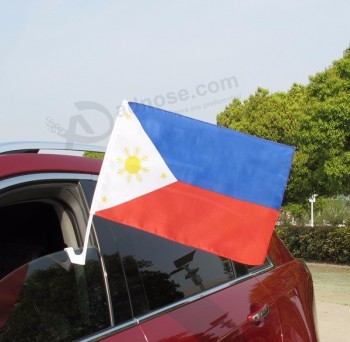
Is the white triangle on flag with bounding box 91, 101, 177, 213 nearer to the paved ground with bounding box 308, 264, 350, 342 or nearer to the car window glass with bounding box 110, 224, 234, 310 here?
the car window glass with bounding box 110, 224, 234, 310

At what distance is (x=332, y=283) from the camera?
39.2 ft

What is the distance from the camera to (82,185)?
2.13 m

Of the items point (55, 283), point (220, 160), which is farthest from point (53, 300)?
point (220, 160)

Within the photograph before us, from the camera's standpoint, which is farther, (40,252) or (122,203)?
(40,252)

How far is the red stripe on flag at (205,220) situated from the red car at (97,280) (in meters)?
0.21

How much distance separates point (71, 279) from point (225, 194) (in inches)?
24.3

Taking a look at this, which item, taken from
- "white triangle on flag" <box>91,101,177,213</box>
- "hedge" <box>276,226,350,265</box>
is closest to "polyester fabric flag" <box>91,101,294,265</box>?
"white triangle on flag" <box>91,101,177,213</box>

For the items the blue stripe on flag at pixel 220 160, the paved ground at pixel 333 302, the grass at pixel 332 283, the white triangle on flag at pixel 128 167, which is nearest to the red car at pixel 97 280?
the white triangle on flag at pixel 128 167

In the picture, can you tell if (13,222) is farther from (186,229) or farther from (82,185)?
(186,229)

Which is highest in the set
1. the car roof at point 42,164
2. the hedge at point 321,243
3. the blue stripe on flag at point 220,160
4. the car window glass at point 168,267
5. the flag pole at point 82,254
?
the car roof at point 42,164

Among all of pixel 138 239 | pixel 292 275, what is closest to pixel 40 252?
pixel 138 239

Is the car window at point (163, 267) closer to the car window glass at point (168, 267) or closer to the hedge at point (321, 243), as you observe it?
the car window glass at point (168, 267)

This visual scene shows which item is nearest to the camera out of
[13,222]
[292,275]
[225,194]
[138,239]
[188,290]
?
[225,194]

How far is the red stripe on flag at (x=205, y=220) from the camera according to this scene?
2010 millimetres
